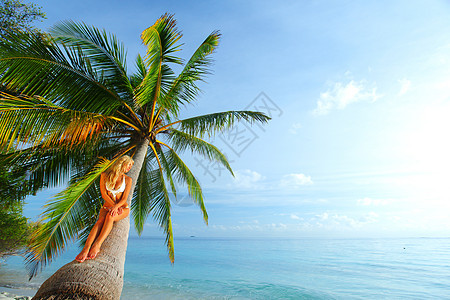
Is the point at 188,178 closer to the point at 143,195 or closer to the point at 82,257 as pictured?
the point at 143,195

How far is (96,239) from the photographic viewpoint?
3.80m

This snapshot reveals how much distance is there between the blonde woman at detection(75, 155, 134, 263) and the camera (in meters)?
3.88

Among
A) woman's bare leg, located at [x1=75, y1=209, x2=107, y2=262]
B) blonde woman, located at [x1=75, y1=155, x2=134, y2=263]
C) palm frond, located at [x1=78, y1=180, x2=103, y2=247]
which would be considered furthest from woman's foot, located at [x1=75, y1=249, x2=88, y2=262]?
palm frond, located at [x1=78, y1=180, x2=103, y2=247]

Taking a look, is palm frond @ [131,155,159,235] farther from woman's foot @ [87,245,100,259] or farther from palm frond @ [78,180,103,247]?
woman's foot @ [87,245,100,259]

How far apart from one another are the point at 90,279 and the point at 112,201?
1.39m

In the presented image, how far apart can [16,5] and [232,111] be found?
7.67 meters

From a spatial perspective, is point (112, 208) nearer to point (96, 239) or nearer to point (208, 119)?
point (96, 239)

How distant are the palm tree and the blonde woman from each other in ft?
0.55

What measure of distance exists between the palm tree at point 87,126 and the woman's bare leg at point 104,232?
9 cm

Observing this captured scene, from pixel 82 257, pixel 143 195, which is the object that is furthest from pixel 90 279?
pixel 143 195

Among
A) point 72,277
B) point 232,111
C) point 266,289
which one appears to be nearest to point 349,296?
point 266,289

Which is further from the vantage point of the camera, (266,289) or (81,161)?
(266,289)

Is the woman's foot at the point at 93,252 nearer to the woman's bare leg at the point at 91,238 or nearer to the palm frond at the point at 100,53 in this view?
the woman's bare leg at the point at 91,238

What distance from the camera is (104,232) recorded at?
3.88m
